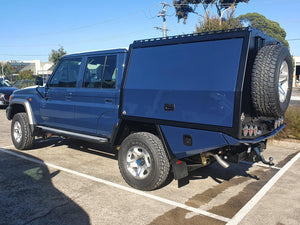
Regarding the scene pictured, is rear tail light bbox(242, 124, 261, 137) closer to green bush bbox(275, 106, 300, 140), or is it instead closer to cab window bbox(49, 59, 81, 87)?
cab window bbox(49, 59, 81, 87)

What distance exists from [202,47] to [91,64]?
7.94 ft

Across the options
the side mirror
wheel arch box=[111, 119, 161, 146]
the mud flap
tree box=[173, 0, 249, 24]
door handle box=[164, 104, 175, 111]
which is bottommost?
the mud flap

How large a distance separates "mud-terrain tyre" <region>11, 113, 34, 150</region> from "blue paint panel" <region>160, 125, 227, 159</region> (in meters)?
3.89

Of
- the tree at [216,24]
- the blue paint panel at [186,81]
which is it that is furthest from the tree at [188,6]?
the blue paint panel at [186,81]

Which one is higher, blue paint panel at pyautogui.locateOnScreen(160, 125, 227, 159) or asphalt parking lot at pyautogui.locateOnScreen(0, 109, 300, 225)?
blue paint panel at pyautogui.locateOnScreen(160, 125, 227, 159)

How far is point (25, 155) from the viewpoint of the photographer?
6.39 m

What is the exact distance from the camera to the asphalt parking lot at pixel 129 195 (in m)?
3.57

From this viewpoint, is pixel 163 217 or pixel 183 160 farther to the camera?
pixel 183 160

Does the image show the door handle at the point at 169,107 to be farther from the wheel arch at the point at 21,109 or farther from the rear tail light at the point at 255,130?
the wheel arch at the point at 21,109

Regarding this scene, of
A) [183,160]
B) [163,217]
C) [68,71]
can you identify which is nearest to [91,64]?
[68,71]

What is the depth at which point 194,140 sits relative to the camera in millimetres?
3760

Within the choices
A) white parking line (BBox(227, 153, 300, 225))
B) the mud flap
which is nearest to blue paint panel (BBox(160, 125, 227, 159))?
the mud flap

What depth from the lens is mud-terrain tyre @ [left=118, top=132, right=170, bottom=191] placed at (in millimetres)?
4125

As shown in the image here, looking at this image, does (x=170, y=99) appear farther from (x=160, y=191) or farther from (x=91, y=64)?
(x=91, y=64)
